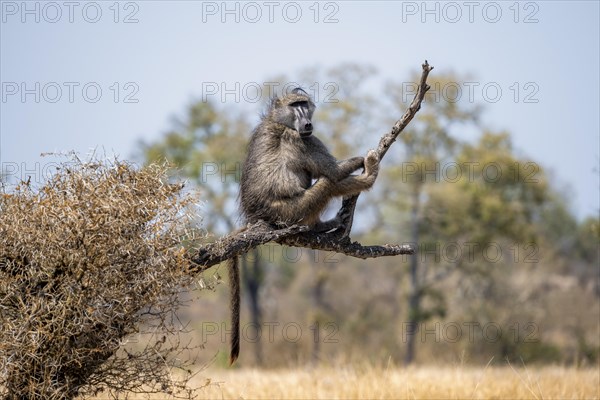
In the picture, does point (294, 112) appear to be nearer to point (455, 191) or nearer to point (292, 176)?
point (292, 176)

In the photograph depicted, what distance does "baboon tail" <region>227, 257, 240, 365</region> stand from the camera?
6008 millimetres

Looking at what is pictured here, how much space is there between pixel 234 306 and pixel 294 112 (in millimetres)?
1941

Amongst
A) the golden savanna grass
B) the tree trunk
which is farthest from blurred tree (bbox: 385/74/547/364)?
the golden savanna grass

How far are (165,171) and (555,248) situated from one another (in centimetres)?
3164

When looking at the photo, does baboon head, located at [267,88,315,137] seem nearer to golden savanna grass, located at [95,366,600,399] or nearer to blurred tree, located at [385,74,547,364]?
golden savanna grass, located at [95,366,600,399]

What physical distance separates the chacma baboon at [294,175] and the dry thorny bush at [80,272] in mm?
1241

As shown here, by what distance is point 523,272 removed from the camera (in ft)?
104

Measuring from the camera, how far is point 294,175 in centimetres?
677

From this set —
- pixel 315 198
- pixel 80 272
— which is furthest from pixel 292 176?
pixel 80 272

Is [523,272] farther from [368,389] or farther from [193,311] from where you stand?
[368,389]

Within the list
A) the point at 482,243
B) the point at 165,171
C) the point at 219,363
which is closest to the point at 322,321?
the point at 219,363

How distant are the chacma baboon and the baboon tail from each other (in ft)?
0.27

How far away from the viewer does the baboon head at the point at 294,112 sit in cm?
692

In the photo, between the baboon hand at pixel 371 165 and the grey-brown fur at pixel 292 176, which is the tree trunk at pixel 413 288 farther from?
the baboon hand at pixel 371 165
